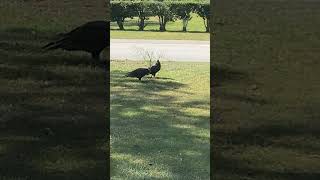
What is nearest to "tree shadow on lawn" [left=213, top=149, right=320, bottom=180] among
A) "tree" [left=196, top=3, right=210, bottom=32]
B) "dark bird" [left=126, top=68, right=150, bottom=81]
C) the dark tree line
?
"dark bird" [left=126, top=68, right=150, bottom=81]

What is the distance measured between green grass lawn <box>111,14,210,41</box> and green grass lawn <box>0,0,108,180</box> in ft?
30.9

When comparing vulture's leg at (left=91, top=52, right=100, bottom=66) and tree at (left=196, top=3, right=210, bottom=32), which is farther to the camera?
tree at (left=196, top=3, right=210, bottom=32)

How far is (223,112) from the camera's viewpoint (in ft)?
10.1

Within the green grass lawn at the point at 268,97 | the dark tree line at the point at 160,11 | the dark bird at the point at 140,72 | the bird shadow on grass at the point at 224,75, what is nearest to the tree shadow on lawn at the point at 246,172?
the green grass lawn at the point at 268,97

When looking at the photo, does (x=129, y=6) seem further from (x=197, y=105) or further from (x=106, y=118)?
(x=106, y=118)

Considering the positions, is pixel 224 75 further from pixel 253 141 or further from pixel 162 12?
pixel 162 12

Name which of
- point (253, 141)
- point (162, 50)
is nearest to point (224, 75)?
point (253, 141)

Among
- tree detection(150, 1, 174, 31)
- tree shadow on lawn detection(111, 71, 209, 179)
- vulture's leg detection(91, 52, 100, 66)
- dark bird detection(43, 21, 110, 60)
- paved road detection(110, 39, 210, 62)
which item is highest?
tree detection(150, 1, 174, 31)

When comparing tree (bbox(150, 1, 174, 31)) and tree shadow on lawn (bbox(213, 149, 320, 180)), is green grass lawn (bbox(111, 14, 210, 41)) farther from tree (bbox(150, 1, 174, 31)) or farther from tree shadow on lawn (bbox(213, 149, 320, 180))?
tree shadow on lawn (bbox(213, 149, 320, 180))

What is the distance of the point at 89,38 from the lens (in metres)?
3.04

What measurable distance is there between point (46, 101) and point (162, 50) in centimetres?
725

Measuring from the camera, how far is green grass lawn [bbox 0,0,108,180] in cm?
304

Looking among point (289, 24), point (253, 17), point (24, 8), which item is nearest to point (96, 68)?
point (24, 8)

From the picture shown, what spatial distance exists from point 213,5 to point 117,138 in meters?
2.30
